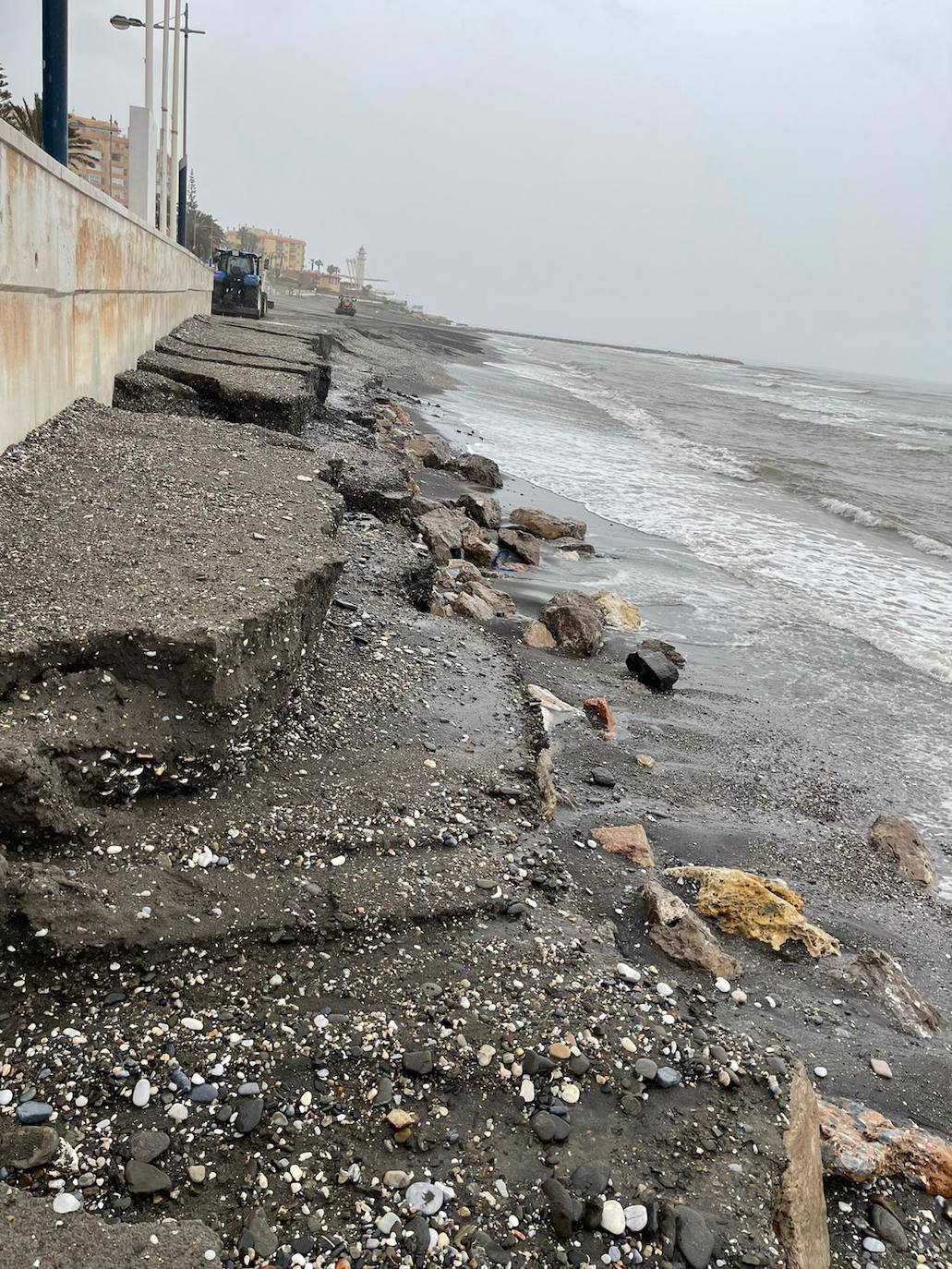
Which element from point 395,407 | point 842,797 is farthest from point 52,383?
point 395,407

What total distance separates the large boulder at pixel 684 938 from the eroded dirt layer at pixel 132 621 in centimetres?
155

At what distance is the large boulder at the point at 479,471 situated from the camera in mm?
10805

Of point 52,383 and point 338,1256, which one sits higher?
point 52,383

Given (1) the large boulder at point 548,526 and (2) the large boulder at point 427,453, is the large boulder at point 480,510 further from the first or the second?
(2) the large boulder at point 427,453

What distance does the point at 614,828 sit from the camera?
3.50 m

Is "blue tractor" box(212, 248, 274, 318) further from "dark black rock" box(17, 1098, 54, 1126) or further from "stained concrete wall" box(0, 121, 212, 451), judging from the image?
"dark black rock" box(17, 1098, 54, 1126)

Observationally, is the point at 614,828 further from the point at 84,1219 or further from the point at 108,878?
the point at 84,1219

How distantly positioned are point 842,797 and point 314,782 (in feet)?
9.57

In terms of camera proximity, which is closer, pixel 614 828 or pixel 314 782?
pixel 314 782

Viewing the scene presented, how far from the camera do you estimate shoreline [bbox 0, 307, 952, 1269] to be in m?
1.83

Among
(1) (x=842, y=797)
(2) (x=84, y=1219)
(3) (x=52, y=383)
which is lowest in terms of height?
(1) (x=842, y=797)

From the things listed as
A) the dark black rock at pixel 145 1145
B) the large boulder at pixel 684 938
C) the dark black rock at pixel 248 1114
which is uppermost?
the dark black rock at pixel 248 1114

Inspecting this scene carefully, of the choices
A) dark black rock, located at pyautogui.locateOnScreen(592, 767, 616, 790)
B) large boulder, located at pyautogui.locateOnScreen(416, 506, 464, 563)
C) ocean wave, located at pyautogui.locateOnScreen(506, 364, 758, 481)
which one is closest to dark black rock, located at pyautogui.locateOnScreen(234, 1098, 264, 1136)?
dark black rock, located at pyautogui.locateOnScreen(592, 767, 616, 790)

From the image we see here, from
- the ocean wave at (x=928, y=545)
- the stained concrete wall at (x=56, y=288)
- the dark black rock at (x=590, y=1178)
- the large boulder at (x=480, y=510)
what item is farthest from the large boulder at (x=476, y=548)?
the ocean wave at (x=928, y=545)
